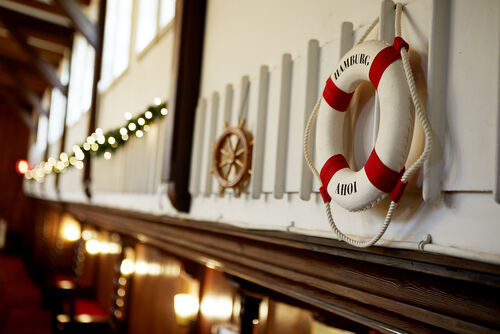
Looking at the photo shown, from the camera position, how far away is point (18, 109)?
53.2 ft

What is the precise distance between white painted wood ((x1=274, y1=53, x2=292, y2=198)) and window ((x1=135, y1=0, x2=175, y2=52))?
8.94 ft

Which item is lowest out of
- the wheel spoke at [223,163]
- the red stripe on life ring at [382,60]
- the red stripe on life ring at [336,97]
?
the wheel spoke at [223,163]

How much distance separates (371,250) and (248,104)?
1.56 m

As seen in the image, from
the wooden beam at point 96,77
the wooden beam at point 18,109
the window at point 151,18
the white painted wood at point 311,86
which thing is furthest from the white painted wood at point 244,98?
the wooden beam at point 18,109

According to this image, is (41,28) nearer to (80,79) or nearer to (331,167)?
(80,79)

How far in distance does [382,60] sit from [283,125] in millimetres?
987

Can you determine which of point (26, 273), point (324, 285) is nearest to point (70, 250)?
point (26, 273)

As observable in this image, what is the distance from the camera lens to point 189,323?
4.12 metres

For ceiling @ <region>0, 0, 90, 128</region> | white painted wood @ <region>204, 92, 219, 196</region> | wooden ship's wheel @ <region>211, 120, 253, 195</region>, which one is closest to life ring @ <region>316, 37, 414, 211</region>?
wooden ship's wheel @ <region>211, 120, 253, 195</region>

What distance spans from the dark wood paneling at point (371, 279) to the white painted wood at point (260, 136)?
11.6 inches

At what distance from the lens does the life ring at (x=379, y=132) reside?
1.59 m

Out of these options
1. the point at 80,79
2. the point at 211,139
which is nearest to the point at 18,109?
the point at 80,79

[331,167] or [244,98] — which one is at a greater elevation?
[244,98]

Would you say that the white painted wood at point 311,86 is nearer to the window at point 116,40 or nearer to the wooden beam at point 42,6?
the window at point 116,40
